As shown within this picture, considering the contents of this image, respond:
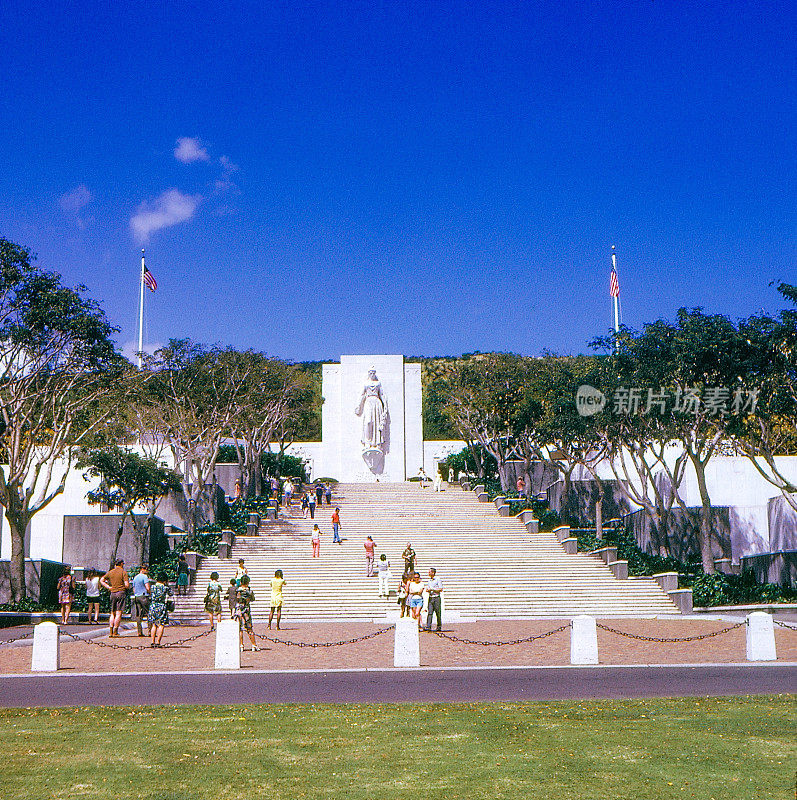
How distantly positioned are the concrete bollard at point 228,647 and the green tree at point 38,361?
1220 cm

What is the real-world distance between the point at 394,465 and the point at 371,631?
126ft

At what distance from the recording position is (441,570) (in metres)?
31.7

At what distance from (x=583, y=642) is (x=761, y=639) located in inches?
125

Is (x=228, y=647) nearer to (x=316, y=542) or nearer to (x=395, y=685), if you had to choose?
(x=395, y=685)

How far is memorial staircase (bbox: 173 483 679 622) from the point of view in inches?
1092

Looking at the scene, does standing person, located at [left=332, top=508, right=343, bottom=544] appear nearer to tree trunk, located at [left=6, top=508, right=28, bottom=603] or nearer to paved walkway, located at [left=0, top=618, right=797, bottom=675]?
paved walkway, located at [left=0, top=618, right=797, bottom=675]

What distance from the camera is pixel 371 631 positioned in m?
22.8

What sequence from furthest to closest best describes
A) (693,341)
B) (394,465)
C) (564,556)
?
1. (394,465)
2. (564,556)
3. (693,341)

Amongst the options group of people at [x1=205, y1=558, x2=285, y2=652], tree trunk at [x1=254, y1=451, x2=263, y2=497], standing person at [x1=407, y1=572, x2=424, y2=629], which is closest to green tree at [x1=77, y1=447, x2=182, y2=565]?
group of people at [x1=205, y1=558, x2=285, y2=652]

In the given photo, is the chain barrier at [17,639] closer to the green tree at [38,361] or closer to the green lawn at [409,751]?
the green tree at [38,361]

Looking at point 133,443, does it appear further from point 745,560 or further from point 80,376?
point 745,560

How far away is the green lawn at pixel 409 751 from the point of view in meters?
8.05

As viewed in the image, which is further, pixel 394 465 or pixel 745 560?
pixel 394 465

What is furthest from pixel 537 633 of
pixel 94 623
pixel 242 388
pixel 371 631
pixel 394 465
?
pixel 394 465
